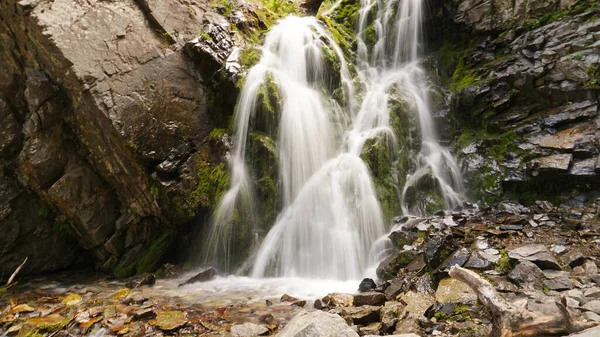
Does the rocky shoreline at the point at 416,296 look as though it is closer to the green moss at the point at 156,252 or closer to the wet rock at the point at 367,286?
the wet rock at the point at 367,286

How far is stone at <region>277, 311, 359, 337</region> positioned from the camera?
2.99 meters

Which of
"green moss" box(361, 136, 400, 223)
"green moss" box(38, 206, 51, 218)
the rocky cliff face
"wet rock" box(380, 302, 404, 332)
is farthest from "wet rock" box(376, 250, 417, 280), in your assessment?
"green moss" box(38, 206, 51, 218)

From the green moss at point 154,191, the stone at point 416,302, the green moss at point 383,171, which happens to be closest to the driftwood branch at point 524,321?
the stone at point 416,302

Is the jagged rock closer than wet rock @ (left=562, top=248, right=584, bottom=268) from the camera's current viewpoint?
Yes

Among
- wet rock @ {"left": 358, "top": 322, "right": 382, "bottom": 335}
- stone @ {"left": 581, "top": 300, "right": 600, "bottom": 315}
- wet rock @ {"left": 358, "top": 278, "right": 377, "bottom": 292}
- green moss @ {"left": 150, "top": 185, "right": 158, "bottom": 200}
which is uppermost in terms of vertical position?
green moss @ {"left": 150, "top": 185, "right": 158, "bottom": 200}

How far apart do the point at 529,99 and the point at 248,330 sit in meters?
9.13

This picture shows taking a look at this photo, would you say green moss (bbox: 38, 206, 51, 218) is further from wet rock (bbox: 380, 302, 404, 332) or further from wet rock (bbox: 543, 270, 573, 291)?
wet rock (bbox: 543, 270, 573, 291)

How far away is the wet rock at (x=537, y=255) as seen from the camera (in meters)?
4.68

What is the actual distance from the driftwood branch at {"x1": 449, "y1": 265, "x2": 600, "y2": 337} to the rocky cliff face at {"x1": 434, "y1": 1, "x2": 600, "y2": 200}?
6.14 m

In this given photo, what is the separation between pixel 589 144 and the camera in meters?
7.46

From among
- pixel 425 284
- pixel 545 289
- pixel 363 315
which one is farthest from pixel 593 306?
pixel 363 315

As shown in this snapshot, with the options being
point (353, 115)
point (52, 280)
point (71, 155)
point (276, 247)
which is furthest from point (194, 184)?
point (353, 115)

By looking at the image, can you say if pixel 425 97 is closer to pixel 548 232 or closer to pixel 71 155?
pixel 548 232

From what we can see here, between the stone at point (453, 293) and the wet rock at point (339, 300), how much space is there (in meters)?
1.25
